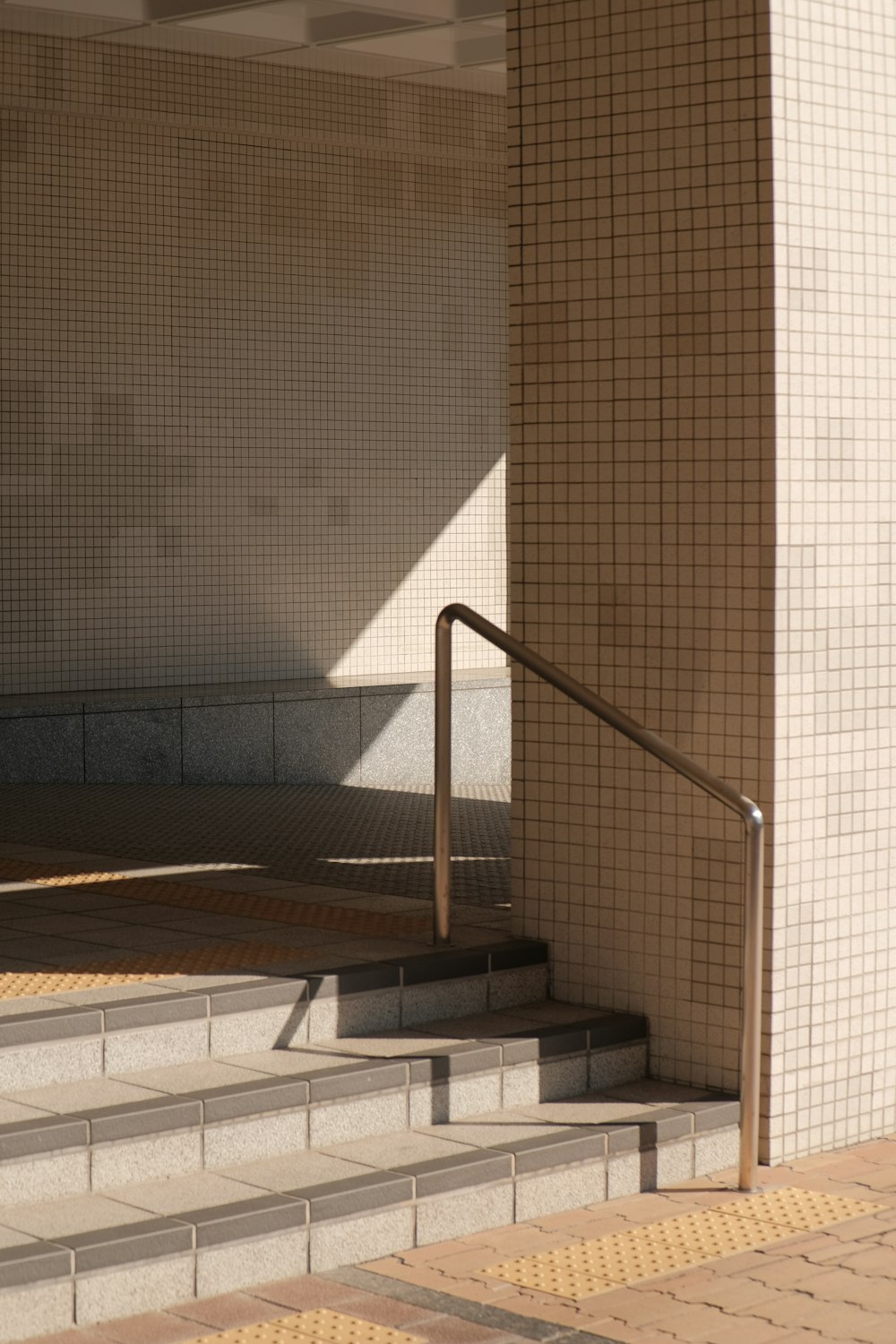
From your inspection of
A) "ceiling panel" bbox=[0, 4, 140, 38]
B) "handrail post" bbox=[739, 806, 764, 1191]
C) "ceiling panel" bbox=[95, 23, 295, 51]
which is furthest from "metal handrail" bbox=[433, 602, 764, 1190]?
"ceiling panel" bbox=[95, 23, 295, 51]

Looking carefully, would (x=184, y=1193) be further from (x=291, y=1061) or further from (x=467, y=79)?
(x=467, y=79)

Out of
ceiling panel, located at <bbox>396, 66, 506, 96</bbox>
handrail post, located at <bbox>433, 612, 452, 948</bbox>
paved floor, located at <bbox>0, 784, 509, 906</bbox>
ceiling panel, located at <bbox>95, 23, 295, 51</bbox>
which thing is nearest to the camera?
handrail post, located at <bbox>433, 612, 452, 948</bbox>

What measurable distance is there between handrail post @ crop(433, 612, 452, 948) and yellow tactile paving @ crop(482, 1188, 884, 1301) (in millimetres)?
1182

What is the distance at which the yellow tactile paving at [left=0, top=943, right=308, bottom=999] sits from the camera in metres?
4.88

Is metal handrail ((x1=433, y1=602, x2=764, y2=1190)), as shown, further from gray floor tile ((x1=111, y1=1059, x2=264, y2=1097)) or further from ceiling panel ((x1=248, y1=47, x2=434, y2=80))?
ceiling panel ((x1=248, y1=47, x2=434, y2=80))

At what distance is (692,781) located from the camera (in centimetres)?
497

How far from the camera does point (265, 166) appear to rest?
420 inches

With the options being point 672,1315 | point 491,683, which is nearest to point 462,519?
point 491,683

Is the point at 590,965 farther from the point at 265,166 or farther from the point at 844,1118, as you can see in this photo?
the point at 265,166

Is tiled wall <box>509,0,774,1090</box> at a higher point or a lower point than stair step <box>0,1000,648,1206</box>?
higher

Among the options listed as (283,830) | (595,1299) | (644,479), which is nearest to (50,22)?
(283,830)

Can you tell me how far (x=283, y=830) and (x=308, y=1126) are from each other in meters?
3.62

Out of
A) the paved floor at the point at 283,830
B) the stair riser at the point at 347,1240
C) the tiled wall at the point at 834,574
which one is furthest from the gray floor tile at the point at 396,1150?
the paved floor at the point at 283,830

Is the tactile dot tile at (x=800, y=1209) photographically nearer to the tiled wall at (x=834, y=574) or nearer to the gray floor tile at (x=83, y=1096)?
the tiled wall at (x=834, y=574)
